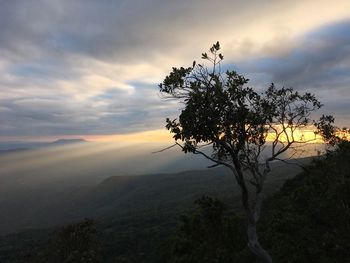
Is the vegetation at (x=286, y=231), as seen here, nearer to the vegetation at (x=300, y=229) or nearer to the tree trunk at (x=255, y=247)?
the vegetation at (x=300, y=229)

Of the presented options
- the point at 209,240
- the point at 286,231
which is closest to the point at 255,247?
the point at 286,231

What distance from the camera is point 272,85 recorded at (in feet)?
76.8

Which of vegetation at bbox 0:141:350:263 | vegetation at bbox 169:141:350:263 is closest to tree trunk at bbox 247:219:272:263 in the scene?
vegetation at bbox 0:141:350:263

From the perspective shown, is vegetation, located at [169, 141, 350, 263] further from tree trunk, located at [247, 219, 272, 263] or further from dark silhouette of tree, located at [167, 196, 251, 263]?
tree trunk, located at [247, 219, 272, 263]

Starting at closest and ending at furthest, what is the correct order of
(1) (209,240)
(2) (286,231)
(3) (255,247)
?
(3) (255,247)
(2) (286,231)
(1) (209,240)

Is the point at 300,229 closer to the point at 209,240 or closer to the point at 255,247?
the point at 209,240

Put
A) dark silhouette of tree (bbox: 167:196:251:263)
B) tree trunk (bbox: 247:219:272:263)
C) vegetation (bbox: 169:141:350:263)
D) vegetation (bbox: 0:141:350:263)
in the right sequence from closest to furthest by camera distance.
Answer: tree trunk (bbox: 247:219:272:263) → vegetation (bbox: 169:141:350:263) → vegetation (bbox: 0:141:350:263) → dark silhouette of tree (bbox: 167:196:251:263)

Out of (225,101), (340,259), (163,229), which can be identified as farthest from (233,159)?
(163,229)

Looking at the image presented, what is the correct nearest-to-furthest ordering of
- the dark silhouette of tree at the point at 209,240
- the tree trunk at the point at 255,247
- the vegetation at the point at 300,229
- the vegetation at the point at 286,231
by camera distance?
the tree trunk at the point at 255,247 < the vegetation at the point at 300,229 < the vegetation at the point at 286,231 < the dark silhouette of tree at the point at 209,240

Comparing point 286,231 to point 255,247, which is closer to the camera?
point 255,247

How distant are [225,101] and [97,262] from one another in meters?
46.2

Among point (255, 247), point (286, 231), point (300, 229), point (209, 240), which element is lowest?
point (209, 240)

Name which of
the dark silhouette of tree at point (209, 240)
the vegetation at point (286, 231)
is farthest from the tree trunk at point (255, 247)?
the dark silhouette of tree at point (209, 240)

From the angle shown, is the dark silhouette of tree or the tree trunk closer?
the tree trunk
